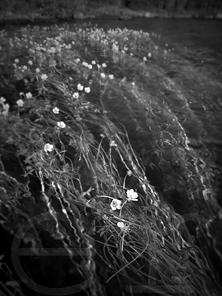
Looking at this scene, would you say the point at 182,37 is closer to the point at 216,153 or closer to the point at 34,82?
the point at 34,82

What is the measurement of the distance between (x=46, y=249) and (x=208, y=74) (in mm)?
6668

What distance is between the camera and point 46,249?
1.82 metres

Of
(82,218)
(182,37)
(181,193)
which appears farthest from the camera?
(182,37)

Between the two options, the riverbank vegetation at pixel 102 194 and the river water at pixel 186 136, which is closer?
the riverbank vegetation at pixel 102 194

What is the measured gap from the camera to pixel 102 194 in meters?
2.27

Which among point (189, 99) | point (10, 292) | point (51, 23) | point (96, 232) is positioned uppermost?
point (51, 23)

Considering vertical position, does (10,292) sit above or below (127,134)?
below

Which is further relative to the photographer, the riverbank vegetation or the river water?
the river water

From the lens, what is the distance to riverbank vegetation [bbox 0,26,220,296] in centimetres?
165

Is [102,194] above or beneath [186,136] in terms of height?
beneath

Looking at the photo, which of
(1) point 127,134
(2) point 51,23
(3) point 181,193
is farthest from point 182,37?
(3) point 181,193

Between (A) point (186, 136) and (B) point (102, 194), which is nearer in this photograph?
(B) point (102, 194)

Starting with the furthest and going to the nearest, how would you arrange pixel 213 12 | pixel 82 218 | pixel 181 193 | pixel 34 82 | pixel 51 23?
pixel 213 12 → pixel 51 23 → pixel 34 82 → pixel 181 193 → pixel 82 218

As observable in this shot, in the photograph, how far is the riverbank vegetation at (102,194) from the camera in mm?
1654
